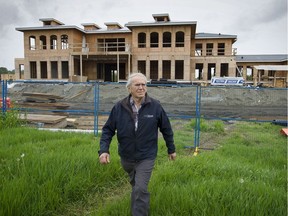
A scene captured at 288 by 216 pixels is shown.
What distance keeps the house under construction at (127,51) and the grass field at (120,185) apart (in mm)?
24982

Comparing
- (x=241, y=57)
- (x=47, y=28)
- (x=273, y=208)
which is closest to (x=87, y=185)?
(x=273, y=208)

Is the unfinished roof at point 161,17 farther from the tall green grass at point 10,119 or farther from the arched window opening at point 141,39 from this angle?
the tall green grass at point 10,119

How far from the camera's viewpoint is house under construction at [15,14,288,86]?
102 feet

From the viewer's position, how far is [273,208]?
11.0ft

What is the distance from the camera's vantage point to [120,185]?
471cm

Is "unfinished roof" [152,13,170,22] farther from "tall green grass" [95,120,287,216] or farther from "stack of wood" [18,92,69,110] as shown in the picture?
"tall green grass" [95,120,287,216]

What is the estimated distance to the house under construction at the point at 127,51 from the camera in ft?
102

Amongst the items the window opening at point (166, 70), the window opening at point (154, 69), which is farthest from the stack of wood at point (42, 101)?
the window opening at point (166, 70)

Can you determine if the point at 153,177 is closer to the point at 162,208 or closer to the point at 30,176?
the point at 162,208

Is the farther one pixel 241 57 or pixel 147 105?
pixel 241 57

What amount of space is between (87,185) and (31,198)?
94 cm

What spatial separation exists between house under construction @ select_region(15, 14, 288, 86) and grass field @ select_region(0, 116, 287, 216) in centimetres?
2498

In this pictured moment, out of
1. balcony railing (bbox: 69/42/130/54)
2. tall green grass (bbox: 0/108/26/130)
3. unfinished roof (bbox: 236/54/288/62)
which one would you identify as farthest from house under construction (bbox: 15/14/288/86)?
tall green grass (bbox: 0/108/26/130)

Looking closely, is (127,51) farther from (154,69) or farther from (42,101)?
(42,101)
